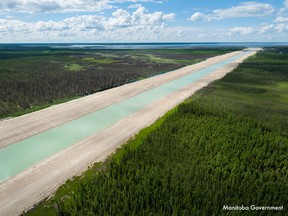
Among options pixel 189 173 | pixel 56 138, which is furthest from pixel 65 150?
pixel 189 173

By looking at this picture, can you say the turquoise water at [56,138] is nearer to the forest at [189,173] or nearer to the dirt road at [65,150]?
the dirt road at [65,150]

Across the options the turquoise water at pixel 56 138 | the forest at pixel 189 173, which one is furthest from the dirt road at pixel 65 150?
the forest at pixel 189 173

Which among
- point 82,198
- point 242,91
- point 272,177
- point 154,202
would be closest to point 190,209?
point 154,202

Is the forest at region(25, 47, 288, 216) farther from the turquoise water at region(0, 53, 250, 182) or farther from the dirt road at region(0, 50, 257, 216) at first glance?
the turquoise water at region(0, 53, 250, 182)

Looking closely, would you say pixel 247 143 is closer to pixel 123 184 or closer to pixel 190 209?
pixel 190 209

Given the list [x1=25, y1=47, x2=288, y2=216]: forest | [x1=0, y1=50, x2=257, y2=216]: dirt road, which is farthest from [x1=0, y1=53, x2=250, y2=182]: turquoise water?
[x1=25, y1=47, x2=288, y2=216]: forest

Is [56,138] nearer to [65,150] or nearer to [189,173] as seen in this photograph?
[65,150]
